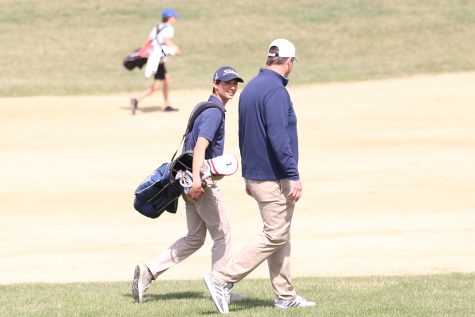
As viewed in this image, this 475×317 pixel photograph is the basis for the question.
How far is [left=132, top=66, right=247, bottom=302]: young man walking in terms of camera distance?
9344mm

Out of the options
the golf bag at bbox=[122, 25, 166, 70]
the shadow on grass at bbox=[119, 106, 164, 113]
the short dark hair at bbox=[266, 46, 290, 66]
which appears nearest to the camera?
the short dark hair at bbox=[266, 46, 290, 66]

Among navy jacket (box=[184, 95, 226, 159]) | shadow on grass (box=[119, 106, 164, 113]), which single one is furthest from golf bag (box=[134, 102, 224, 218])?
shadow on grass (box=[119, 106, 164, 113])

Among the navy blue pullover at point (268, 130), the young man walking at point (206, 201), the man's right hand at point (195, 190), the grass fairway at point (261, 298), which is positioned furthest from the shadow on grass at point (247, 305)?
the navy blue pullover at point (268, 130)

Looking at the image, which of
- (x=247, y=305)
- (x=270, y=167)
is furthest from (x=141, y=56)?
(x=270, y=167)

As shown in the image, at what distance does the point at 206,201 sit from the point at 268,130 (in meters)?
1.06

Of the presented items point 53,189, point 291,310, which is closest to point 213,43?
point 53,189

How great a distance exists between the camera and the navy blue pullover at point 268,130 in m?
8.95

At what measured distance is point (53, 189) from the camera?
57.2 feet

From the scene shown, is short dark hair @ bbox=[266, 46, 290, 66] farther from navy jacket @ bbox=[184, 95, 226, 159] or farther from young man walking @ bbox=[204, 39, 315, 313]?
navy jacket @ bbox=[184, 95, 226, 159]

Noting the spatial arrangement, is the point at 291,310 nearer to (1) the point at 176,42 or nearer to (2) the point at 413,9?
(1) the point at 176,42

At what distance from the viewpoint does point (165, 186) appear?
9.63m

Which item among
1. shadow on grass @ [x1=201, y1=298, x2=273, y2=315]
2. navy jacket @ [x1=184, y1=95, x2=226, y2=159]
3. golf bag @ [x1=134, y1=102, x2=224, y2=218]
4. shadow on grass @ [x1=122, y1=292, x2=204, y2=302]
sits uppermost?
navy jacket @ [x1=184, y1=95, x2=226, y2=159]

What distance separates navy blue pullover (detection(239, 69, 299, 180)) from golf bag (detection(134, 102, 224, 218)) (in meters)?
0.46

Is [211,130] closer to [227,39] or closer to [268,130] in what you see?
[268,130]
